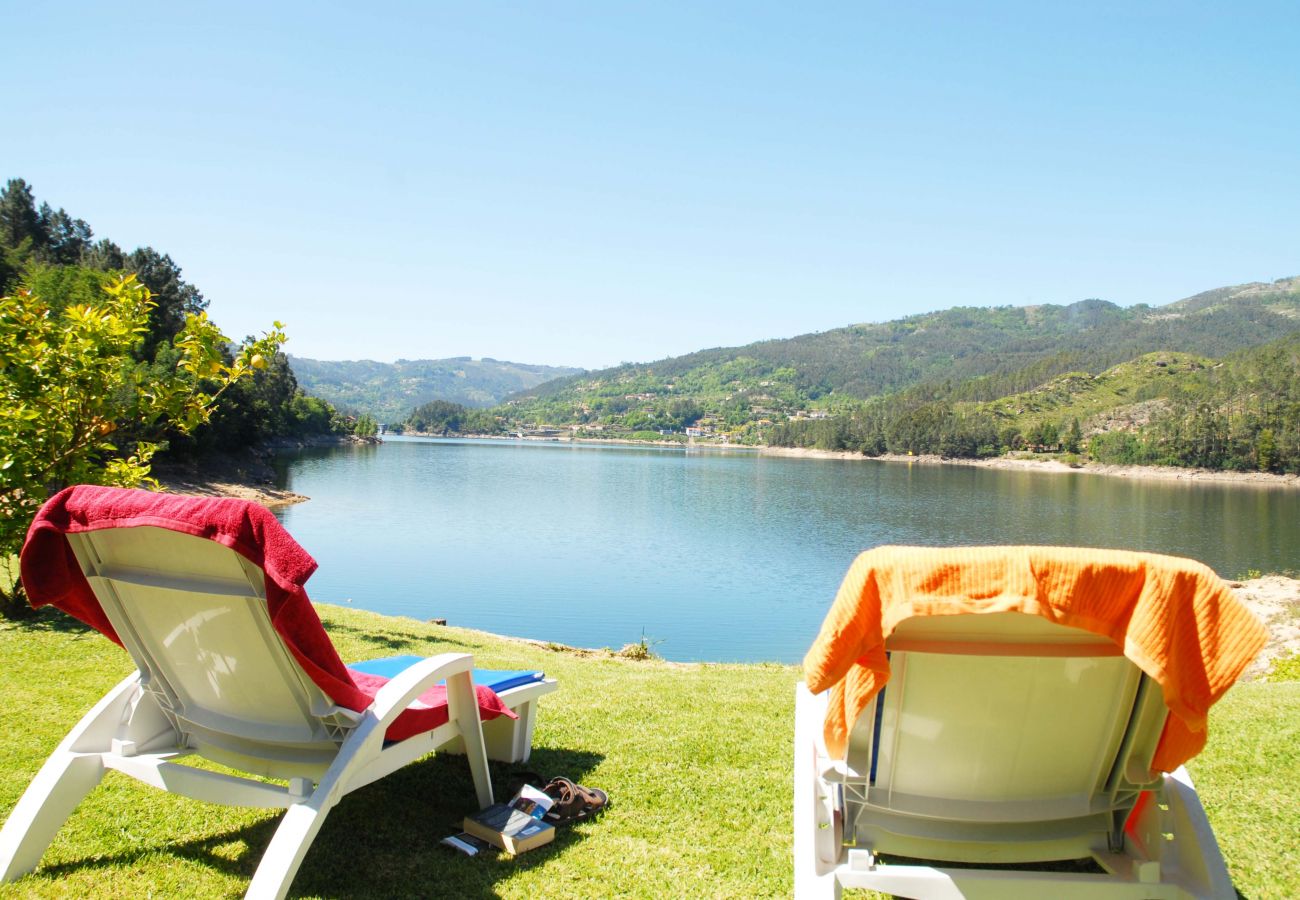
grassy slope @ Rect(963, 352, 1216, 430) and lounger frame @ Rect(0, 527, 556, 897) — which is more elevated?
grassy slope @ Rect(963, 352, 1216, 430)

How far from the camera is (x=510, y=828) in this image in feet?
10.5

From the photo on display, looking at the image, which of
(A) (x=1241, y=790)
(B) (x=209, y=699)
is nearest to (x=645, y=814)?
(B) (x=209, y=699)

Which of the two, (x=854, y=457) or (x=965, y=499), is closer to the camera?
(x=965, y=499)

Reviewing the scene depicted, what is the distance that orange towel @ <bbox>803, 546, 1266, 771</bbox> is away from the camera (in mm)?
1707

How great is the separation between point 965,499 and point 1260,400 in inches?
2389

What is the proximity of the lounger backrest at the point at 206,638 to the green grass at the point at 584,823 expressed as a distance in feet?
1.94

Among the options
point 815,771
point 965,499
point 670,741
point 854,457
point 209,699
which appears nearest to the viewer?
Answer: point 815,771

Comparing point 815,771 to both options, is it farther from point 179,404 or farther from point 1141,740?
point 179,404

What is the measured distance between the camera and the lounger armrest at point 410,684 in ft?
8.85

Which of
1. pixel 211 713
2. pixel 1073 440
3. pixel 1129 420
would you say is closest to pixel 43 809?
pixel 211 713

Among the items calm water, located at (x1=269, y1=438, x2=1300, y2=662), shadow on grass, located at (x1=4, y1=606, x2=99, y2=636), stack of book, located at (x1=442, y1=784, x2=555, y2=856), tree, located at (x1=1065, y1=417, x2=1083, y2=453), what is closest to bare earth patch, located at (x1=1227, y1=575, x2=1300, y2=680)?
calm water, located at (x1=269, y1=438, x2=1300, y2=662)

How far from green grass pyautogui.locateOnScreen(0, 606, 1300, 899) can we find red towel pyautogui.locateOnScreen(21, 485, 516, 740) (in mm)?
624

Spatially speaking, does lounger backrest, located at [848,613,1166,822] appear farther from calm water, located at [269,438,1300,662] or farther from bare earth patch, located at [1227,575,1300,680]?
calm water, located at [269,438,1300,662]

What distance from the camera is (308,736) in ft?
8.84
